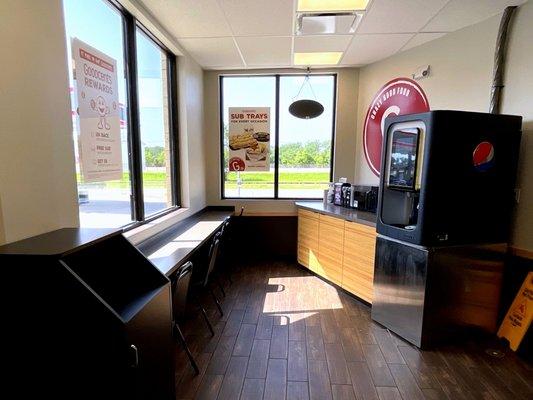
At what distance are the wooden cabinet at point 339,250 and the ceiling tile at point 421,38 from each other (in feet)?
6.89

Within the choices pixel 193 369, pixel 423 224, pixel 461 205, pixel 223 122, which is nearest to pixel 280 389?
pixel 193 369

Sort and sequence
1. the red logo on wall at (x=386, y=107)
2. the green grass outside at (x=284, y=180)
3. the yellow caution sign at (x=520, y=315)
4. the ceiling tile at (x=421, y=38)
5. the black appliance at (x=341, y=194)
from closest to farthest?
the yellow caution sign at (x=520, y=315), the ceiling tile at (x=421, y=38), the red logo on wall at (x=386, y=107), the black appliance at (x=341, y=194), the green grass outside at (x=284, y=180)

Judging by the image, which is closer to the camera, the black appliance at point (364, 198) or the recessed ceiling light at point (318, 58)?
the black appliance at point (364, 198)

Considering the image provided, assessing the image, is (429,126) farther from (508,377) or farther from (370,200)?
(508,377)

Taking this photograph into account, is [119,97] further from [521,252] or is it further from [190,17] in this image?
[521,252]

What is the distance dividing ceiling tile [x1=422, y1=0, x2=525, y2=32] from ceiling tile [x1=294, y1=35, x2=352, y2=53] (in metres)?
0.81

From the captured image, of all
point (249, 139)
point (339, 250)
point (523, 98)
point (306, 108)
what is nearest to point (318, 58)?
point (306, 108)

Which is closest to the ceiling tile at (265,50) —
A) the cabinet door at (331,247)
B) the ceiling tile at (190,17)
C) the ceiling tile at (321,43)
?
the ceiling tile at (321,43)

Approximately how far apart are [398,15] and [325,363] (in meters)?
3.05

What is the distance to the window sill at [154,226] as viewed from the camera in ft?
8.24

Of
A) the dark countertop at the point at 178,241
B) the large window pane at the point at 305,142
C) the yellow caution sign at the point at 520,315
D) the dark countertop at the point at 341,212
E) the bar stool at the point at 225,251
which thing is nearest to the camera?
the dark countertop at the point at 178,241

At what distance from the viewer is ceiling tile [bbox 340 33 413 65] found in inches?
122

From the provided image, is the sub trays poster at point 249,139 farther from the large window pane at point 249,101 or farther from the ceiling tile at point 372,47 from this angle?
the ceiling tile at point 372,47

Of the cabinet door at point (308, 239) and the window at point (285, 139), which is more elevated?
the window at point (285, 139)
